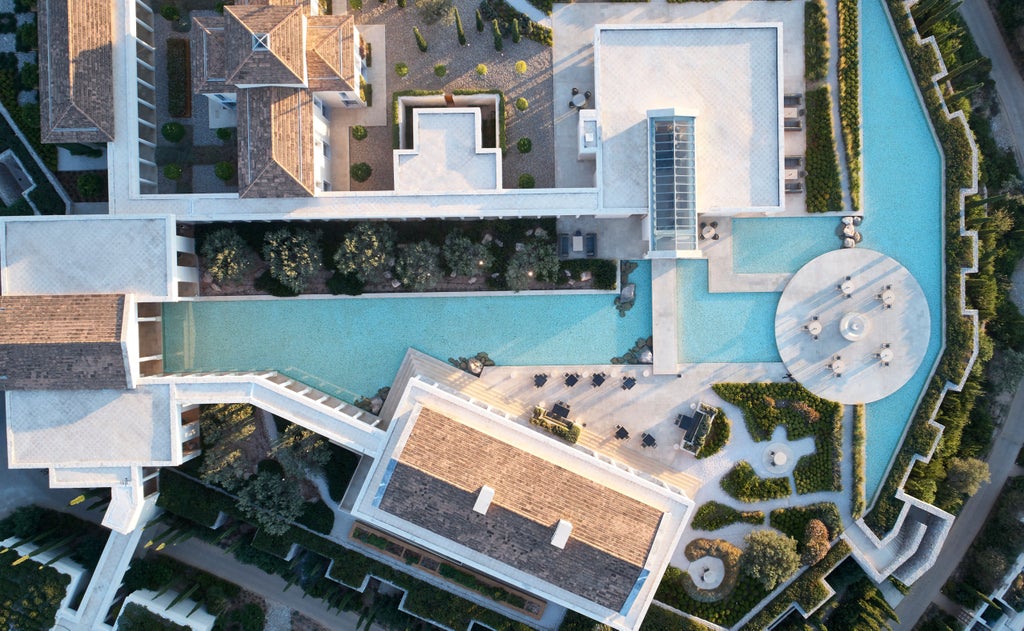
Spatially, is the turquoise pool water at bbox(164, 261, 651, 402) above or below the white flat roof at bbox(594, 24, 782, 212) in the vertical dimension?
below

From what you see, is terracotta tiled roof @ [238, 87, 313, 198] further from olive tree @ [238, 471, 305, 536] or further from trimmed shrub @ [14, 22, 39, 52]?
olive tree @ [238, 471, 305, 536]

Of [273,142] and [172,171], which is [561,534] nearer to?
[273,142]

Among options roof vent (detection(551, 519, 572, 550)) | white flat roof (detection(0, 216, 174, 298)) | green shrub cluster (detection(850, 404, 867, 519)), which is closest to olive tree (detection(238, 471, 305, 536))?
white flat roof (detection(0, 216, 174, 298))

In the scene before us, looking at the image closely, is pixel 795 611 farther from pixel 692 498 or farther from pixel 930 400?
pixel 930 400

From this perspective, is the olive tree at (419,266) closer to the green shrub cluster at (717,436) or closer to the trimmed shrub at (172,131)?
the trimmed shrub at (172,131)

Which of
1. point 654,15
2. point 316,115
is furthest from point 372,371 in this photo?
point 654,15

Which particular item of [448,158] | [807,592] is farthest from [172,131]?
[807,592]
